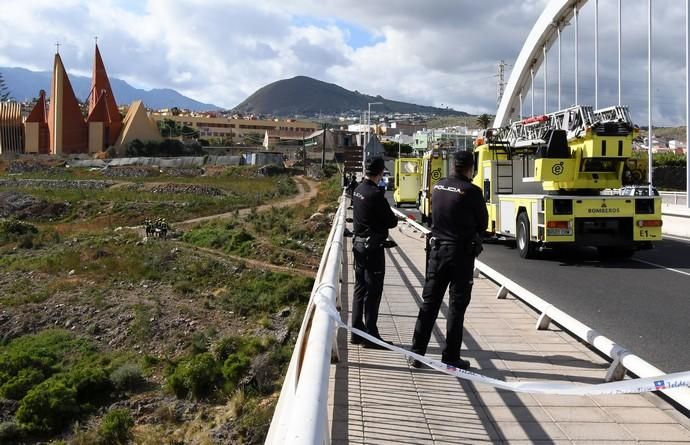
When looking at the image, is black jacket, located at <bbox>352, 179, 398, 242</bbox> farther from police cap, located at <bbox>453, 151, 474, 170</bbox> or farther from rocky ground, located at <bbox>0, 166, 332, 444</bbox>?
rocky ground, located at <bbox>0, 166, 332, 444</bbox>

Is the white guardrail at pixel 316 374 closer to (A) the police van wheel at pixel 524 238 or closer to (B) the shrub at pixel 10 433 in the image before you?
(B) the shrub at pixel 10 433

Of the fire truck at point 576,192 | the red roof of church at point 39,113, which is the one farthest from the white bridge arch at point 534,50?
the red roof of church at point 39,113

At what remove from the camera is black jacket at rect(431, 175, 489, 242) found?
19.3 feet

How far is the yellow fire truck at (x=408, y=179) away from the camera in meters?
36.1

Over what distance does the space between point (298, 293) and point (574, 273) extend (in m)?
7.82

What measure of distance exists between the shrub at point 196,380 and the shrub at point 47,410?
1.64 m

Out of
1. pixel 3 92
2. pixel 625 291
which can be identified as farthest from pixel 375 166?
pixel 3 92

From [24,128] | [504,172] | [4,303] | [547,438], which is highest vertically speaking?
[24,128]

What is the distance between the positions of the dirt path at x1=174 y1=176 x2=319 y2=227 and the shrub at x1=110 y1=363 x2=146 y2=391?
2985 centimetres

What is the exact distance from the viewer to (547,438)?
4.55 metres

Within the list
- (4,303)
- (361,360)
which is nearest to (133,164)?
(4,303)

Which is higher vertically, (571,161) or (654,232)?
(571,161)

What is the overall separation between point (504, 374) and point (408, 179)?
30.5 meters

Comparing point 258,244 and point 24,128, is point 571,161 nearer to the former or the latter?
point 258,244
